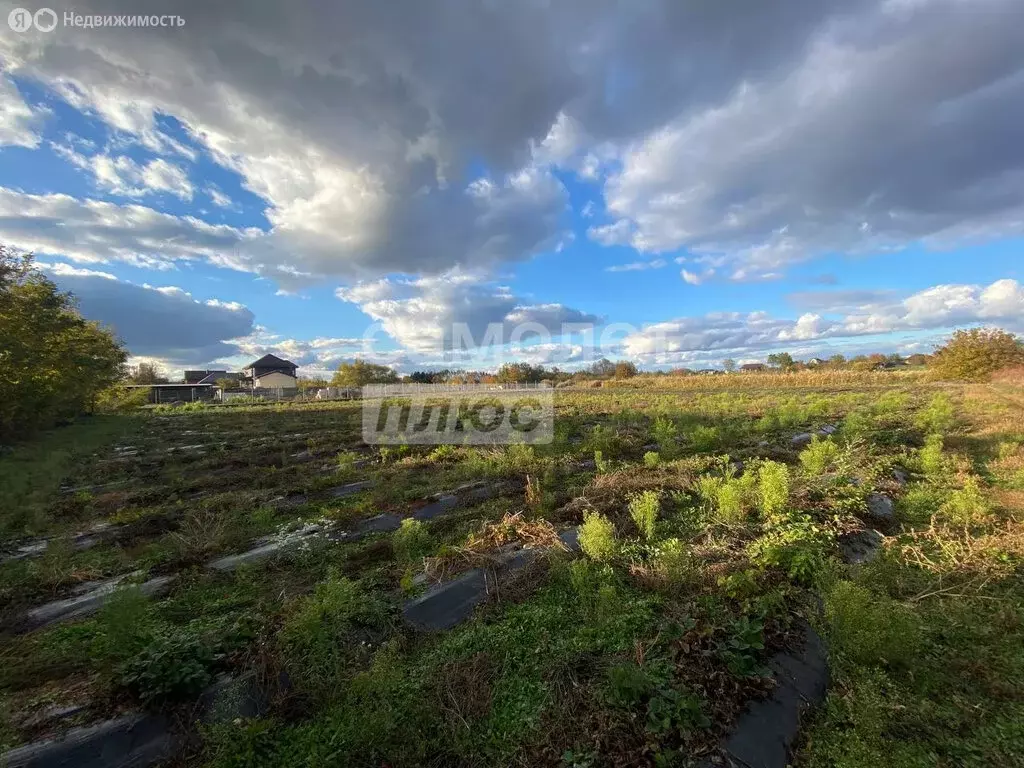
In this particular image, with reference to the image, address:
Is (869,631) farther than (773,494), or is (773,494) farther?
(773,494)

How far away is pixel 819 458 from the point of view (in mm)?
7160

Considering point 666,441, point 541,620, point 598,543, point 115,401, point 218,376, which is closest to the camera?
point 541,620

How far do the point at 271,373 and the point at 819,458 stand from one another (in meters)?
91.5

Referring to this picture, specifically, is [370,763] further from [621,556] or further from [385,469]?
[385,469]

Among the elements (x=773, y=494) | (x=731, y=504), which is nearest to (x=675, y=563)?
(x=731, y=504)

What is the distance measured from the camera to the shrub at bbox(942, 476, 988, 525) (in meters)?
5.06

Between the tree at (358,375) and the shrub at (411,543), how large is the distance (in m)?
64.2

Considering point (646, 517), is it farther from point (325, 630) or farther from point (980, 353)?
point (980, 353)

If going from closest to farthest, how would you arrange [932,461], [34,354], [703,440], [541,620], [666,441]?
[541,620] → [932,461] → [666,441] → [703,440] → [34,354]

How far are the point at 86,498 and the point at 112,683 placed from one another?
7.81 meters

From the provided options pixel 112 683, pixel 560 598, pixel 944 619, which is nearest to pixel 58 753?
pixel 112 683

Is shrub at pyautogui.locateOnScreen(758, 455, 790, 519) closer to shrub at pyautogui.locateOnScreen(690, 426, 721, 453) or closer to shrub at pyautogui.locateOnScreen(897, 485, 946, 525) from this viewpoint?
shrub at pyautogui.locateOnScreen(897, 485, 946, 525)

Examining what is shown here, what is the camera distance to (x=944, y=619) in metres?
3.45

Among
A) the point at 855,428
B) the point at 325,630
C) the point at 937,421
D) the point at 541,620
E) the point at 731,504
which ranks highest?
the point at 937,421
